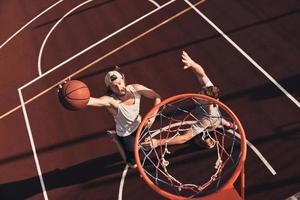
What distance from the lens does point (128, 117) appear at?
772cm

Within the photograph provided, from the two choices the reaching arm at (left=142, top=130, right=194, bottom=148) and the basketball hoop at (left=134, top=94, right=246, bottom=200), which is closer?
the basketball hoop at (left=134, top=94, right=246, bottom=200)

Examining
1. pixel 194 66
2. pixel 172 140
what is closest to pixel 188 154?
pixel 172 140

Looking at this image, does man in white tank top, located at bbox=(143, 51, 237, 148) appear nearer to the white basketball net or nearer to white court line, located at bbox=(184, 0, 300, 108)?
the white basketball net

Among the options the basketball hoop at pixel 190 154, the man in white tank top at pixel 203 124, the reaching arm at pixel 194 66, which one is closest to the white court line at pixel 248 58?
the basketball hoop at pixel 190 154

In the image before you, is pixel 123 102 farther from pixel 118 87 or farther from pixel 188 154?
pixel 188 154

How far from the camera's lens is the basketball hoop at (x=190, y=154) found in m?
8.02

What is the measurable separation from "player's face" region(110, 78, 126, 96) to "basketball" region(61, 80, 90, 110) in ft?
1.76

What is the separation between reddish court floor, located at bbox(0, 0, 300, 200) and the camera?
28.5 ft

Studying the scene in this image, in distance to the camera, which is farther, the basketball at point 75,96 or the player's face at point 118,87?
the player's face at point 118,87

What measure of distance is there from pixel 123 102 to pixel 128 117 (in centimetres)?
32

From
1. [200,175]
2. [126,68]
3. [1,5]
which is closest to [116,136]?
[200,175]

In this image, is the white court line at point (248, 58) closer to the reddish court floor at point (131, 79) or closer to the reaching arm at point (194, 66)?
the reddish court floor at point (131, 79)

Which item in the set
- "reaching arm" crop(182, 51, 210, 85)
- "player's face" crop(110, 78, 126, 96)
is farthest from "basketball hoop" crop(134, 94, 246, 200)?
"player's face" crop(110, 78, 126, 96)

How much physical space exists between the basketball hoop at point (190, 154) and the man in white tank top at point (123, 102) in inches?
10.9
